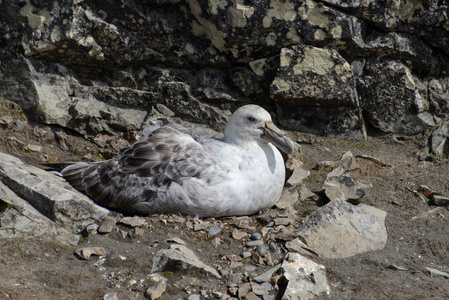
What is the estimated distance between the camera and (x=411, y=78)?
556 centimetres

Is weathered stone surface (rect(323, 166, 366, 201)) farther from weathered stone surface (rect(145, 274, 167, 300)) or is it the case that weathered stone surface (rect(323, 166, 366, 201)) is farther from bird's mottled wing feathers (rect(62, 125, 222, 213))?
weathered stone surface (rect(145, 274, 167, 300))

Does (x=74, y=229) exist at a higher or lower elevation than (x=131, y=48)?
lower

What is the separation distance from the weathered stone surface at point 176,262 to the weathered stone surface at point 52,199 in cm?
79

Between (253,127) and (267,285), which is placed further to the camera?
(253,127)

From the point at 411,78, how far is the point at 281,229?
265 centimetres

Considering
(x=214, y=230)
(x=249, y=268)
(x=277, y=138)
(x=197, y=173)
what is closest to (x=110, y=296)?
(x=249, y=268)

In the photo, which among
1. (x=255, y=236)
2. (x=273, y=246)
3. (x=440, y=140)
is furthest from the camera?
(x=440, y=140)

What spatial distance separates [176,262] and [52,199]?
47.5 inches

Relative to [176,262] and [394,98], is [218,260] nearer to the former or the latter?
[176,262]

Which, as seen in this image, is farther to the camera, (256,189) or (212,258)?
(256,189)

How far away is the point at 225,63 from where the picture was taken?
18.8ft

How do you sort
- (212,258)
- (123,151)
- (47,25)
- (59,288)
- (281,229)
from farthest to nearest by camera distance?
(47,25), (123,151), (281,229), (212,258), (59,288)

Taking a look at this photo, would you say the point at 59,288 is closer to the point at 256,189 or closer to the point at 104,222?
the point at 104,222

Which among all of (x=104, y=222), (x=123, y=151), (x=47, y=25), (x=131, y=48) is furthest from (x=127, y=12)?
(x=104, y=222)
